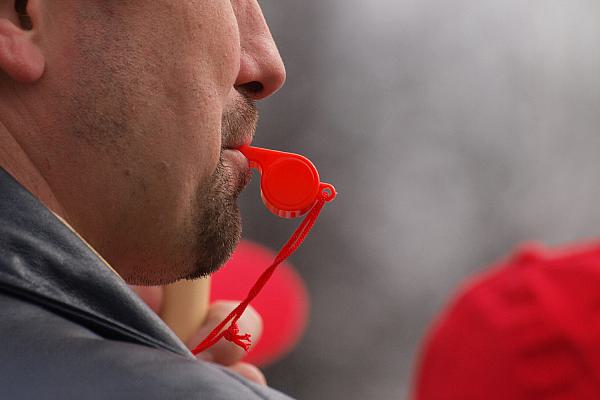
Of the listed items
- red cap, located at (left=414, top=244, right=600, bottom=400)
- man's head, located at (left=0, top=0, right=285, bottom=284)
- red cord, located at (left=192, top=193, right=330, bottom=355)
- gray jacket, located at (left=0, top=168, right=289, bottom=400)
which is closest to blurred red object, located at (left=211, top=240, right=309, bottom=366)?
red cap, located at (left=414, top=244, right=600, bottom=400)

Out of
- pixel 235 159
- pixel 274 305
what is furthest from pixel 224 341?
pixel 274 305

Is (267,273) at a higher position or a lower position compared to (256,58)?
lower

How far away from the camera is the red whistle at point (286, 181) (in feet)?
2.63

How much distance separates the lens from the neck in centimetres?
67

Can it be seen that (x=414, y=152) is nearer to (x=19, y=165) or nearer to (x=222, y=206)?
(x=222, y=206)

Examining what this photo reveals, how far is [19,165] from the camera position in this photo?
676 millimetres

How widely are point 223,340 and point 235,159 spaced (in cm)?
21

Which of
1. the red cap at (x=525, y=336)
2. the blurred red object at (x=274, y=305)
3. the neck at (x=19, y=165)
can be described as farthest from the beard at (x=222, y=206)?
the blurred red object at (x=274, y=305)

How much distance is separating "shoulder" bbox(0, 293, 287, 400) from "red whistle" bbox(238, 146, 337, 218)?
0.24 m

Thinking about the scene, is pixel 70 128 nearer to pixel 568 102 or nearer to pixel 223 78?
pixel 223 78

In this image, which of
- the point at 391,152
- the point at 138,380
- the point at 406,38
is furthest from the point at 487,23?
the point at 138,380

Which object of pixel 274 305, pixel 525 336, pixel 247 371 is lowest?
Answer: pixel 274 305

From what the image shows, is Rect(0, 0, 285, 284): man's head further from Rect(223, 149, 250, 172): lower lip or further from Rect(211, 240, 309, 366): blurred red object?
Rect(211, 240, 309, 366): blurred red object

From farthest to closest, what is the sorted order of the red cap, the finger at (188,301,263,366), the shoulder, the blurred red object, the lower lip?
the blurred red object < the red cap < the finger at (188,301,263,366) < the lower lip < the shoulder
